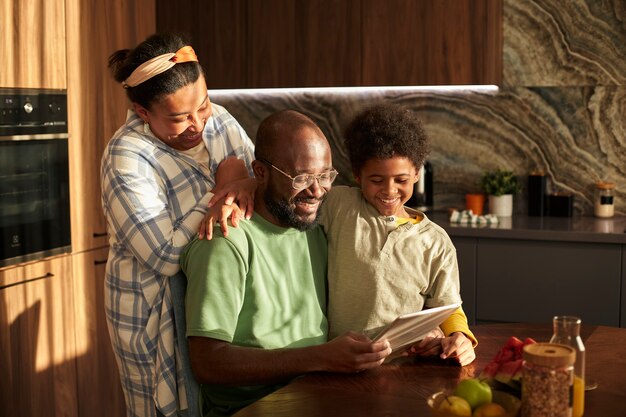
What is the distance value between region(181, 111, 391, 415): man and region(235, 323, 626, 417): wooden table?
6 centimetres

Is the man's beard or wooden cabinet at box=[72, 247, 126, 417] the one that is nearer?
the man's beard

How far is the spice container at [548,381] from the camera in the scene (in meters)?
1.67

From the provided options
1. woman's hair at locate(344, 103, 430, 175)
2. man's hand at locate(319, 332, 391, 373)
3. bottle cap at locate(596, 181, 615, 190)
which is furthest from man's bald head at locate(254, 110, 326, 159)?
bottle cap at locate(596, 181, 615, 190)

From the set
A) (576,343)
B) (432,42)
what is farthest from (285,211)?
(432,42)

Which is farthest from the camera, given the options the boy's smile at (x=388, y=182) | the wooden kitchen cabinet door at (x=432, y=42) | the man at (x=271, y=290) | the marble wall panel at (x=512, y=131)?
the marble wall panel at (x=512, y=131)

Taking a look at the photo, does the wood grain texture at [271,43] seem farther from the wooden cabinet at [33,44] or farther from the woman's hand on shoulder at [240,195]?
the woman's hand on shoulder at [240,195]

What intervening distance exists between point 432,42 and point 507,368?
2.56 meters

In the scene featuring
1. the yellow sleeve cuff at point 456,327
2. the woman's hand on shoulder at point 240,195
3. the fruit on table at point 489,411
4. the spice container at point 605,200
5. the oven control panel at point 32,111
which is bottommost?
the fruit on table at point 489,411

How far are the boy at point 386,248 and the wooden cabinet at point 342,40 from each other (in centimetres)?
195

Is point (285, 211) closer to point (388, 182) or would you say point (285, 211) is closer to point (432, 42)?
point (388, 182)

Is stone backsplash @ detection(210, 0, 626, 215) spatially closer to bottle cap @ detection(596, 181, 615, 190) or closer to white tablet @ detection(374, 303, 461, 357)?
bottle cap @ detection(596, 181, 615, 190)

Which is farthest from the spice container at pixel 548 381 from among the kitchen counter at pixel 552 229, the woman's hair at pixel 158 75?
the kitchen counter at pixel 552 229

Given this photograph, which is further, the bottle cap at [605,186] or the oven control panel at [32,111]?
the bottle cap at [605,186]

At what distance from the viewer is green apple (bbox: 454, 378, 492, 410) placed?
1.76 m
